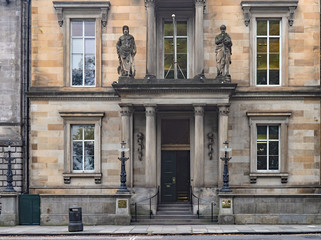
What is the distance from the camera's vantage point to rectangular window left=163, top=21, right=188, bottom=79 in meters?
29.7

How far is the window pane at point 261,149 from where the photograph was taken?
2909 centimetres

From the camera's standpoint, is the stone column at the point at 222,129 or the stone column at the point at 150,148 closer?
the stone column at the point at 150,148

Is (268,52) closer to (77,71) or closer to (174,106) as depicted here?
(174,106)

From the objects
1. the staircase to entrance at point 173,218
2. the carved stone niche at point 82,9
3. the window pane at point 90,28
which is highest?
the carved stone niche at point 82,9

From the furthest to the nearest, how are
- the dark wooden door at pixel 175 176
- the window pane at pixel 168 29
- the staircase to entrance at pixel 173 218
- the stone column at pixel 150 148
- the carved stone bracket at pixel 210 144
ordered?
the window pane at pixel 168 29
the dark wooden door at pixel 175 176
the carved stone bracket at pixel 210 144
the stone column at pixel 150 148
the staircase to entrance at pixel 173 218

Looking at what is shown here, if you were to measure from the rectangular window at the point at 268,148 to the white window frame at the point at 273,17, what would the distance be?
8.49 feet

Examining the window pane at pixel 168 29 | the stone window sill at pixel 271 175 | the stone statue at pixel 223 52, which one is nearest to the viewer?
the stone statue at pixel 223 52

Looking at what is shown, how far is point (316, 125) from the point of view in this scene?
28953mm

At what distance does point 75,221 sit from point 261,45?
14.1 m

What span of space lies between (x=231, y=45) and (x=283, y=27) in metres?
3.64

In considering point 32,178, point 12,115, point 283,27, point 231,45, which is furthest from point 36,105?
point 283,27

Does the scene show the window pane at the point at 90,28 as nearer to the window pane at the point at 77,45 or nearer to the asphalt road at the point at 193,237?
the window pane at the point at 77,45

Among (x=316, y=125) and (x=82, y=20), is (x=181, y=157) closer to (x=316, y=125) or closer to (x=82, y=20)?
(x=316, y=125)

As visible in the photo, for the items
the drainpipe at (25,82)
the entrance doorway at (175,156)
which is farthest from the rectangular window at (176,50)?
the drainpipe at (25,82)
